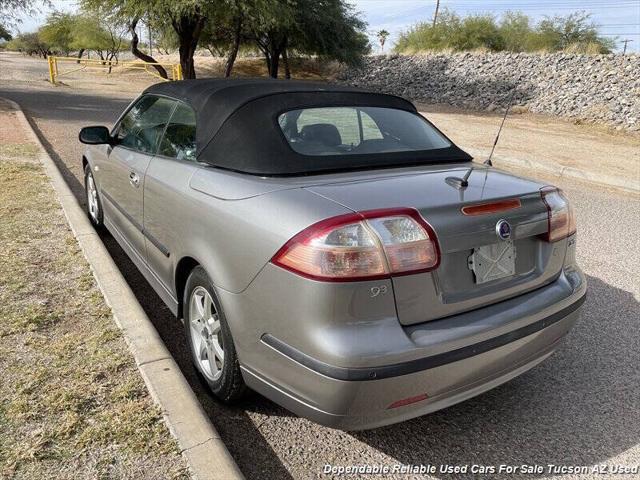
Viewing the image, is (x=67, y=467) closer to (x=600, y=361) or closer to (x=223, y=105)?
(x=223, y=105)

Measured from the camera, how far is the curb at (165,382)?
2203 millimetres

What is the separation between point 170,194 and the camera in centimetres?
300

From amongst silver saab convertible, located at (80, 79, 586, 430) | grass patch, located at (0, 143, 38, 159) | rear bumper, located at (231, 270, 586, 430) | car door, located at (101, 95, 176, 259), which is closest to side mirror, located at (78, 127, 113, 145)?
car door, located at (101, 95, 176, 259)

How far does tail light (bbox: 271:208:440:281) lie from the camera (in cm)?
203

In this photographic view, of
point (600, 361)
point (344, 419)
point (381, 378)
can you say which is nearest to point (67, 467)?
point (344, 419)

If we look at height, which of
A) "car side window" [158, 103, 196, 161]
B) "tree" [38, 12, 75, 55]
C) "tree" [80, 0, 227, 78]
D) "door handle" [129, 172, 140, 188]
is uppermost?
"tree" [38, 12, 75, 55]

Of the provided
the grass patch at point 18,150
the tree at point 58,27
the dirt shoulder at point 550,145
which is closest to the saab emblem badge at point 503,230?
the dirt shoulder at point 550,145

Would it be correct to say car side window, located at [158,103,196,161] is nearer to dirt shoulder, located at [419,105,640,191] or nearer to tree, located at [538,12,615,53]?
dirt shoulder, located at [419,105,640,191]

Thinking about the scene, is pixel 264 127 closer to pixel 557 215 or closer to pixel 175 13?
pixel 557 215

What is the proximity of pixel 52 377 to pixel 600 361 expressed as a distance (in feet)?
10.7

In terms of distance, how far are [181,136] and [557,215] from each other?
2.19m

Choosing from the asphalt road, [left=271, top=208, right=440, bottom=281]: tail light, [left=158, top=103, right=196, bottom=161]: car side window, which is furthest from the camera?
[left=158, top=103, right=196, bottom=161]: car side window

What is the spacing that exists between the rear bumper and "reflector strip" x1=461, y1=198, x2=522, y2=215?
1.42 ft

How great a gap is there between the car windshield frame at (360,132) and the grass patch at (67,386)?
1525 mm
